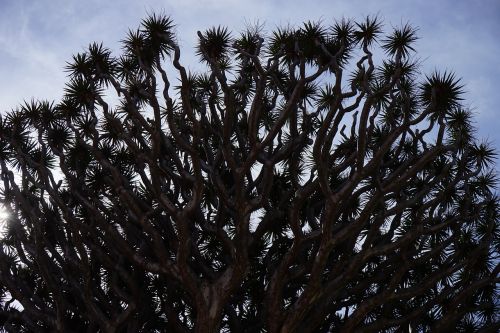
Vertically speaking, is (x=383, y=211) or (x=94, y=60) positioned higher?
(x=94, y=60)

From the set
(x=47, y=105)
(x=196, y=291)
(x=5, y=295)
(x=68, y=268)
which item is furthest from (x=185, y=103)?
(x=5, y=295)

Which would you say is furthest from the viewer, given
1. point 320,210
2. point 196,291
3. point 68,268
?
point 320,210

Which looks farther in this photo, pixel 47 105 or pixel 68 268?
pixel 47 105

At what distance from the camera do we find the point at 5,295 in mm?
11023

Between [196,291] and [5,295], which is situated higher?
[5,295]

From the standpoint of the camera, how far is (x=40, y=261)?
26.5ft

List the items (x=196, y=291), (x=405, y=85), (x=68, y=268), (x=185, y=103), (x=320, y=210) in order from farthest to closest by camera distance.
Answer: (x=405, y=85)
(x=320, y=210)
(x=68, y=268)
(x=196, y=291)
(x=185, y=103)

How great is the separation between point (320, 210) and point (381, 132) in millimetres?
2286

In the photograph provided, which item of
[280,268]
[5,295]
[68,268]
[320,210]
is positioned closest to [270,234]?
[320,210]

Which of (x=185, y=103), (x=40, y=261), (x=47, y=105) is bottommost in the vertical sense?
(x=40, y=261)

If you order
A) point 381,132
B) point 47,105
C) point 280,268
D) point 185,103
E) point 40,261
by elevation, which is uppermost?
point 47,105

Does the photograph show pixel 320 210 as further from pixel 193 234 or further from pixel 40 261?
pixel 40 261

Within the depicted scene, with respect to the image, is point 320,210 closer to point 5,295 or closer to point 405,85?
point 405,85

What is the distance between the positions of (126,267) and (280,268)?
2.89 metres
